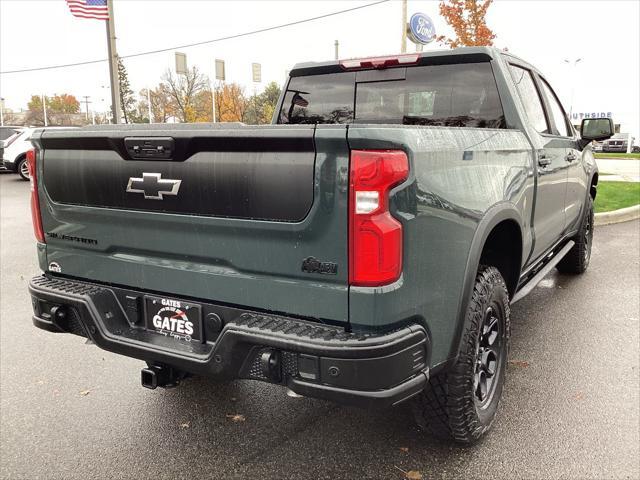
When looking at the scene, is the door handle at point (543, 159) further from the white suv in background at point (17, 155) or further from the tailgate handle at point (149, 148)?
the white suv in background at point (17, 155)

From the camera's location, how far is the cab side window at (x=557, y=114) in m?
4.49

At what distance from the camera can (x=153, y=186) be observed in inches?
96.6

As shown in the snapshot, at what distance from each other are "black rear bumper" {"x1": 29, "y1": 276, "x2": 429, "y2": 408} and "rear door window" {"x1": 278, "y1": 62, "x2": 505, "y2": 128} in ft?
6.37

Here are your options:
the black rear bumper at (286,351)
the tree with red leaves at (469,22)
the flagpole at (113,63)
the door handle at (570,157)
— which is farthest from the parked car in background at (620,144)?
the black rear bumper at (286,351)

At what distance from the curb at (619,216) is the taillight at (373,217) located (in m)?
8.30

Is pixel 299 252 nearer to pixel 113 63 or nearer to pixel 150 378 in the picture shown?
pixel 150 378

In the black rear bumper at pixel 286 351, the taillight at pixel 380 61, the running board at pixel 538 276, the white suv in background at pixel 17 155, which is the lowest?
the running board at pixel 538 276

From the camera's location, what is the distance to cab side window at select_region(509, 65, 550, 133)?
377 cm

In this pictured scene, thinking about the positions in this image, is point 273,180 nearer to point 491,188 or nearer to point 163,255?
point 163,255

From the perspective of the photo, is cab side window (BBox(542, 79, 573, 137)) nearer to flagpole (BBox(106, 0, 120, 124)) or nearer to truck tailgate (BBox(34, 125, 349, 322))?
truck tailgate (BBox(34, 125, 349, 322))

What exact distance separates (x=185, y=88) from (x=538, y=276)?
68.9 meters

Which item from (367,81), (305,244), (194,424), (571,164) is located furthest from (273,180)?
(571,164)

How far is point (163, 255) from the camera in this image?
2537mm

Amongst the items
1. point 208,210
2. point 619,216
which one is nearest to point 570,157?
point 208,210
